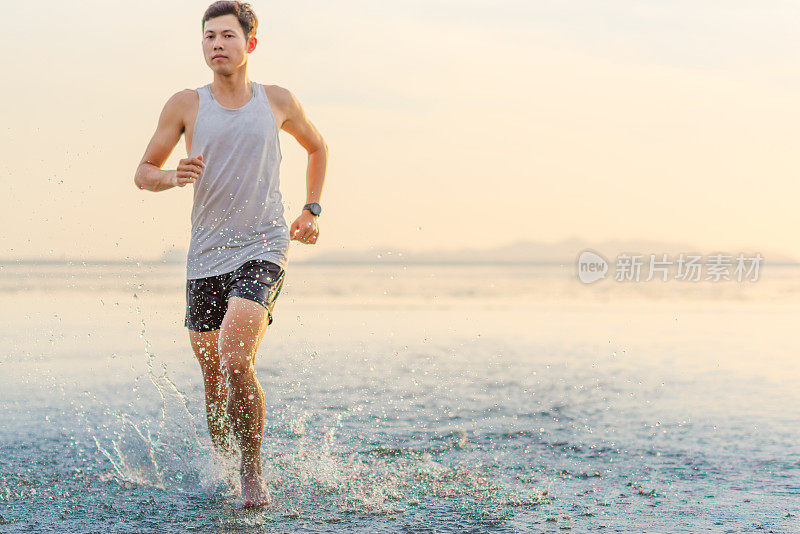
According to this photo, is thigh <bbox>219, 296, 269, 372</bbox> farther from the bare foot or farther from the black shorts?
the bare foot

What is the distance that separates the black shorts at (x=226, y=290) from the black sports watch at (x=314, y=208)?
0.40 meters

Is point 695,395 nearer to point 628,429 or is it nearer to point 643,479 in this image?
point 628,429

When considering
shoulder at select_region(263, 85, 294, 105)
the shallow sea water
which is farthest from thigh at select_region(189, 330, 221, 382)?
shoulder at select_region(263, 85, 294, 105)

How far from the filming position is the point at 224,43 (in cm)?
440

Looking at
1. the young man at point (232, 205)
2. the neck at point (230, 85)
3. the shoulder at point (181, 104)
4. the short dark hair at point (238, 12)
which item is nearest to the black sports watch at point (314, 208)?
the young man at point (232, 205)

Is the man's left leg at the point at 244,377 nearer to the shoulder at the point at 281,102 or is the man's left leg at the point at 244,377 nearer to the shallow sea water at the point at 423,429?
the shallow sea water at the point at 423,429

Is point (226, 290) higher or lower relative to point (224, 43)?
lower

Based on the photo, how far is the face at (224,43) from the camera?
14.4 feet

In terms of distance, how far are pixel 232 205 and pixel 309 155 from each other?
0.71 metres

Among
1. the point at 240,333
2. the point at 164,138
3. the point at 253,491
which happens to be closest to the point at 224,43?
the point at 164,138

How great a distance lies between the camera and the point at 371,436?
5590 mm

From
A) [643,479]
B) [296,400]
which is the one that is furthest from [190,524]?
[296,400]

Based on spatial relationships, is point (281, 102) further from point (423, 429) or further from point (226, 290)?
point (423, 429)

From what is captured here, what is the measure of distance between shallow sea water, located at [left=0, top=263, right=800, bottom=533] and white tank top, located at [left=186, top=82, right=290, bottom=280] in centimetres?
112
